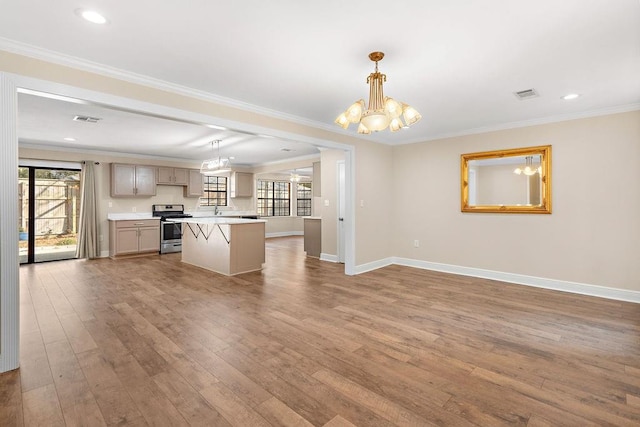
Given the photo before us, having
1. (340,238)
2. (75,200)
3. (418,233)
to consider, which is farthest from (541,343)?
(75,200)

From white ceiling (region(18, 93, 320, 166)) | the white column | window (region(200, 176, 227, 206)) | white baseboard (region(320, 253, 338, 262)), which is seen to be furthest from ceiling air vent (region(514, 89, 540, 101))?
window (region(200, 176, 227, 206))

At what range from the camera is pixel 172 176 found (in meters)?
7.95

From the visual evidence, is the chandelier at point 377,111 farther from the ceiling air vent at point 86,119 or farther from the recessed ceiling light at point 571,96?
the ceiling air vent at point 86,119

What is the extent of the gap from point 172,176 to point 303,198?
5.10m

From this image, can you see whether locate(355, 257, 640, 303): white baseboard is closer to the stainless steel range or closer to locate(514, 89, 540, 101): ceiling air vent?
locate(514, 89, 540, 101): ceiling air vent

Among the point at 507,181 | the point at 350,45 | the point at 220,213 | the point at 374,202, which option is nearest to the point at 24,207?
the point at 220,213

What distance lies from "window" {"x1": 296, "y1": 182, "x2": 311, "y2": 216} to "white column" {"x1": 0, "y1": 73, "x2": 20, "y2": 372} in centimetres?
957

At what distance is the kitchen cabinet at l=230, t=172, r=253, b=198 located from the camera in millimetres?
9484

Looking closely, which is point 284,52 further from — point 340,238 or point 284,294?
point 340,238

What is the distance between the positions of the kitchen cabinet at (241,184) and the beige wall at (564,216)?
19.3ft

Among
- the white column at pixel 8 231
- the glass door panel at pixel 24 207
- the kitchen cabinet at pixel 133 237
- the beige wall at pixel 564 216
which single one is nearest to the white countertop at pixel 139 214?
the kitchen cabinet at pixel 133 237

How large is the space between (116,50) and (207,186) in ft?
23.0

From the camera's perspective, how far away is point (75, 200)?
6973 mm

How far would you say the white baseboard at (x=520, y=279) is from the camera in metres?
3.95
